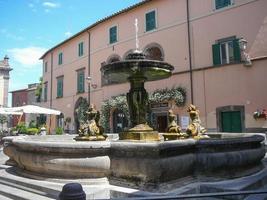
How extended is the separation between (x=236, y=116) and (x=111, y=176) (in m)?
12.2

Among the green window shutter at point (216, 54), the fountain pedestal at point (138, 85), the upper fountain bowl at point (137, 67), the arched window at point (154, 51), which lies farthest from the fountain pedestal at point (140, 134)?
the arched window at point (154, 51)

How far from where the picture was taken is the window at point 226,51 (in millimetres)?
15672

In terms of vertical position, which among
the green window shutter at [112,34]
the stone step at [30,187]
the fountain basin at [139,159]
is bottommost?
the stone step at [30,187]

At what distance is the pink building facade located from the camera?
15000 millimetres

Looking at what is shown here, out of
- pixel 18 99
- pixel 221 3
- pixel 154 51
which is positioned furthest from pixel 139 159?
pixel 18 99

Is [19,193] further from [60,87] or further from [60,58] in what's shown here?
[60,58]

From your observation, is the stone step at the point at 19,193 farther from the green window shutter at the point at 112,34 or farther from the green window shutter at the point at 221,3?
the green window shutter at the point at 112,34

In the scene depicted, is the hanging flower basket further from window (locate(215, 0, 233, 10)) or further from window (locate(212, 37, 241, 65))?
window (locate(215, 0, 233, 10))

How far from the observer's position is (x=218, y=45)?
16.4m

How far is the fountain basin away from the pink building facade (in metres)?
10.5

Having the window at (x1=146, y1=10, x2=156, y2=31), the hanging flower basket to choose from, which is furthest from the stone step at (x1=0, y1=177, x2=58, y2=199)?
the window at (x1=146, y1=10, x2=156, y2=31)

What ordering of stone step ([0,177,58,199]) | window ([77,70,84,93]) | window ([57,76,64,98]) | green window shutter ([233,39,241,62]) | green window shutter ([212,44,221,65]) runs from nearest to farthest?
stone step ([0,177,58,199]), green window shutter ([233,39,241,62]), green window shutter ([212,44,221,65]), window ([77,70,84,93]), window ([57,76,64,98])

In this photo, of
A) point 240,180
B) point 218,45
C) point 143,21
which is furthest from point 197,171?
point 143,21

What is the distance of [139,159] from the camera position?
4.31 metres
